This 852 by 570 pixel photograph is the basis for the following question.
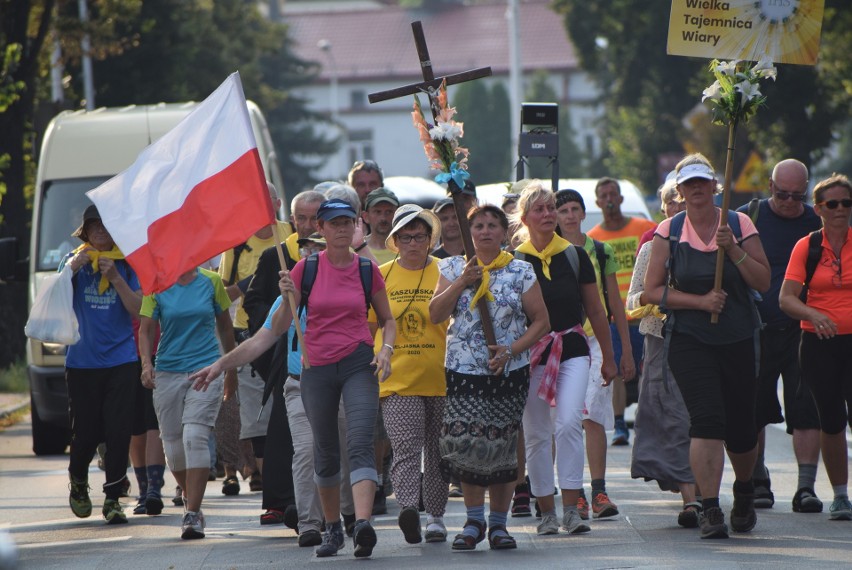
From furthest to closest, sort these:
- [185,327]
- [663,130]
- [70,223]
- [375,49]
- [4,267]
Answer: [375,49] < [663,130] < [70,223] < [4,267] < [185,327]

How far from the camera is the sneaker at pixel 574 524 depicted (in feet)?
29.3

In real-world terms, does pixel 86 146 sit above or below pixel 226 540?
above

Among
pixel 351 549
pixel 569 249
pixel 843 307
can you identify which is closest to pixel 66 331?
pixel 351 549

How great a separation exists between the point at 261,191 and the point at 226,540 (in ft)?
6.62

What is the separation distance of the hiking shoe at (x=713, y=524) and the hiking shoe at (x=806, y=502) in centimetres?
124

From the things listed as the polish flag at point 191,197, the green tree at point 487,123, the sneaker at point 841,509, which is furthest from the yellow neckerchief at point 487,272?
the green tree at point 487,123

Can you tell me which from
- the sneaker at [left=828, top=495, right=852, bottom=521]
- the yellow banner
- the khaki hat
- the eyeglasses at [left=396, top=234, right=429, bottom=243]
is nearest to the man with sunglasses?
the sneaker at [left=828, top=495, right=852, bottom=521]

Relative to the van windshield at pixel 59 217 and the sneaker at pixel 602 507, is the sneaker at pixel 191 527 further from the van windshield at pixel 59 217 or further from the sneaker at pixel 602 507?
the van windshield at pixel 59 217

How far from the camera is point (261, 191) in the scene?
8977 millimetres

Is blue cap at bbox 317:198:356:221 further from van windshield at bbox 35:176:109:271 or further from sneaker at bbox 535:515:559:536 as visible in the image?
van windshield at bbox 35:176:109:271

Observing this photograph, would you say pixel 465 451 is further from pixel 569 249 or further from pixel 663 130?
pixel 663 130

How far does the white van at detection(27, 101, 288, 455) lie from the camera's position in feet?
49.1

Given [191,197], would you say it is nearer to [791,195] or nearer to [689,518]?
[689,518]

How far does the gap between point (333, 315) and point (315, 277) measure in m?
0.23
